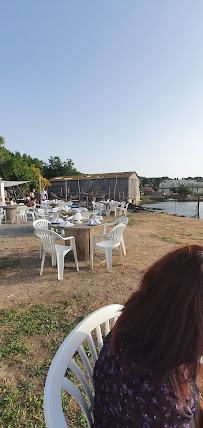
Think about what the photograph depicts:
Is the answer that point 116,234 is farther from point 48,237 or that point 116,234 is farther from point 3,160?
point 3,160

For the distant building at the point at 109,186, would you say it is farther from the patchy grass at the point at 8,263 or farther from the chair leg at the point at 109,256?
the chair leg at the point at 109,256

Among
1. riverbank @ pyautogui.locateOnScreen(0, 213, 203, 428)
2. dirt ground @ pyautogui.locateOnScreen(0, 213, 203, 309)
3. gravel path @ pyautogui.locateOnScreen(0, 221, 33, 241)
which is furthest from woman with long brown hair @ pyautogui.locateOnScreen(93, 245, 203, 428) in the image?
gravel path @ pyautogui.locateOnScreen(0, 221, 33, 241)

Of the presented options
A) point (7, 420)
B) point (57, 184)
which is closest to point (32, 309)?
point (7, 420)

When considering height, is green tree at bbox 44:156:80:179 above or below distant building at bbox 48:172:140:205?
above

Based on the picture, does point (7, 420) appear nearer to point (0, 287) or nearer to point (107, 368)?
point (107, 368)

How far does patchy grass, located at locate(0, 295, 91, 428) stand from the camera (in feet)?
5.54

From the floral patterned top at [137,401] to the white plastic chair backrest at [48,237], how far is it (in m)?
3.44

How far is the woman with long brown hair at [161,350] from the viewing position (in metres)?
0.69

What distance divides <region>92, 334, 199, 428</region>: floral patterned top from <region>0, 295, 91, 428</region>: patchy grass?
118 cm

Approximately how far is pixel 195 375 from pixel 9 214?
11158 millimetres

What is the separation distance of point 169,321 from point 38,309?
9.19ft

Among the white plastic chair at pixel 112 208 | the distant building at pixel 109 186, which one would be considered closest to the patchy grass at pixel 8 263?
the white plastic chair at pixel 112 208

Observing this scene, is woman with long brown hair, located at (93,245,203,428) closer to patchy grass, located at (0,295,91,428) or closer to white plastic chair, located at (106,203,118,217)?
patchy grass, located at (0,295,91,428)

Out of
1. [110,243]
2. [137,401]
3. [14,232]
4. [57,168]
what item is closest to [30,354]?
[137,401]
